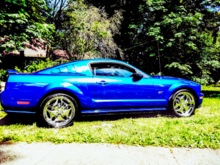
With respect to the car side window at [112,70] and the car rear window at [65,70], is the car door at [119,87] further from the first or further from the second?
the car rear window at [65,70]

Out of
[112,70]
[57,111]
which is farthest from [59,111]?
[112,70]

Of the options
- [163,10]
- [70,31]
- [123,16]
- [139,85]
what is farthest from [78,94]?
[123,16]

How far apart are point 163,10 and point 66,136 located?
11268mm

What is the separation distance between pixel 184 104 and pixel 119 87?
1.77 meters

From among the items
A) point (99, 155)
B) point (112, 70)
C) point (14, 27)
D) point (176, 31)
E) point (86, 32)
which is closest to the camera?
point (99, 155)

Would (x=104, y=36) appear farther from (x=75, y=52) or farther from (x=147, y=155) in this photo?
(x=147, y=155)

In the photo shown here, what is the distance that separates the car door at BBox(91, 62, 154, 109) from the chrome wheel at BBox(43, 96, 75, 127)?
1.88ft

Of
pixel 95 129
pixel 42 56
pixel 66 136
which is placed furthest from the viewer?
pixel 42 56

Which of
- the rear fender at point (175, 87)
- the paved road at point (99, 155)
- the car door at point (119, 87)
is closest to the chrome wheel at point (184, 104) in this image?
the rear fender at point (175, 87)

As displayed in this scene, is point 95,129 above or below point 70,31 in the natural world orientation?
below

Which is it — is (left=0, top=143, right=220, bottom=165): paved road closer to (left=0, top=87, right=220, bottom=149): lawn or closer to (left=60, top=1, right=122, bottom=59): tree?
(left=0, top=87, right=220, bottom=149): lawn

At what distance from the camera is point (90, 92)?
329 cm

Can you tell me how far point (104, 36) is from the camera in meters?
13.5

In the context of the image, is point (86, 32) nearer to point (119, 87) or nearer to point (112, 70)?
point (112, 70)
